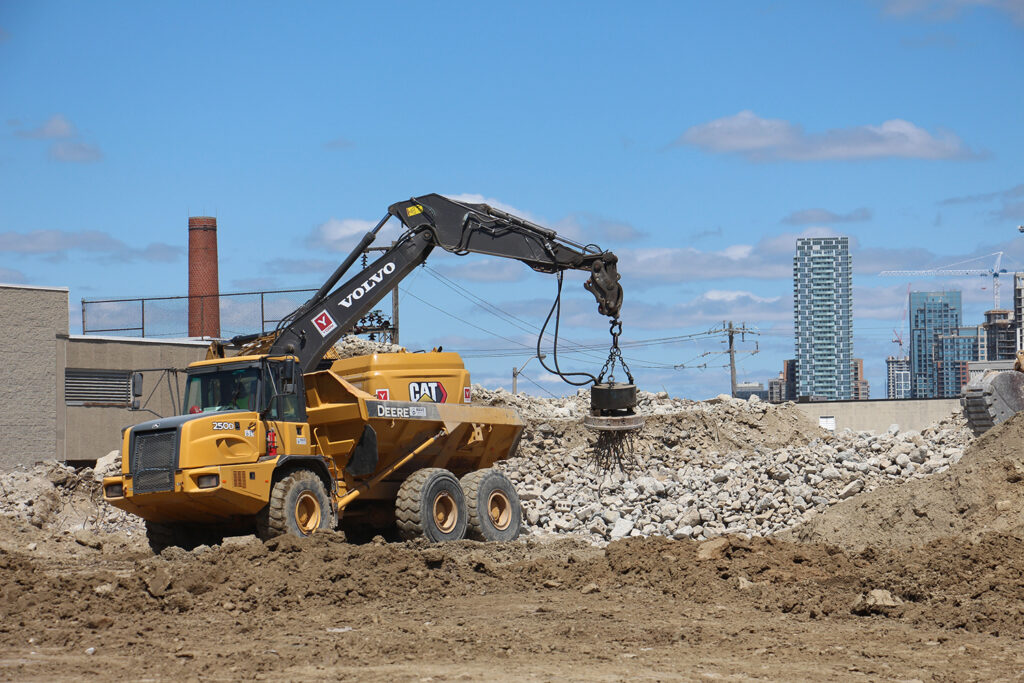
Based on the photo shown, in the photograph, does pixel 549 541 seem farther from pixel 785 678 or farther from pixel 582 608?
pixel 785 678

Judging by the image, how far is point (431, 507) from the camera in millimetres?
15562

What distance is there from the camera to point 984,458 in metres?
14.8

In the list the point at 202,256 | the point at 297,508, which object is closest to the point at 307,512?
the point at 297,508

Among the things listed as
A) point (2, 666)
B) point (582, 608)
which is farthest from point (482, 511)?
point (2, 666)

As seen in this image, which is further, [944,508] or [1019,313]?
[1019,313]

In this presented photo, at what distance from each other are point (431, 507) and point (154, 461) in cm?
371

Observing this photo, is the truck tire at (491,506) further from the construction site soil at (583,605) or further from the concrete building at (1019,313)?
the concrete building at (1019,313)

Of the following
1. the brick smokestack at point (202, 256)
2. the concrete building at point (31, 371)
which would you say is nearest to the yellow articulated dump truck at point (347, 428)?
the concrete building at point (31, 371)

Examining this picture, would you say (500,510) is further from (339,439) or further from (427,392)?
(339,439)

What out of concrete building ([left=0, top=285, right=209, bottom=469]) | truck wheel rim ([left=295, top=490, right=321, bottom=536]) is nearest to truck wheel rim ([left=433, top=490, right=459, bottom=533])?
truck wheel rim ([left=295, top=490, right=321, bottom=536])

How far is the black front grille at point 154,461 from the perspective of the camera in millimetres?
13570

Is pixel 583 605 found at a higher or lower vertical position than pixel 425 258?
lower

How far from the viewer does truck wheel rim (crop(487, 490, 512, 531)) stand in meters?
17.1

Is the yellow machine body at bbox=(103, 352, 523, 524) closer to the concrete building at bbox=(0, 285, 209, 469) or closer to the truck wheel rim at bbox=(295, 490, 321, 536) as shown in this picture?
the truck wheel rim at bbox=(295, 490, 321, 536)
